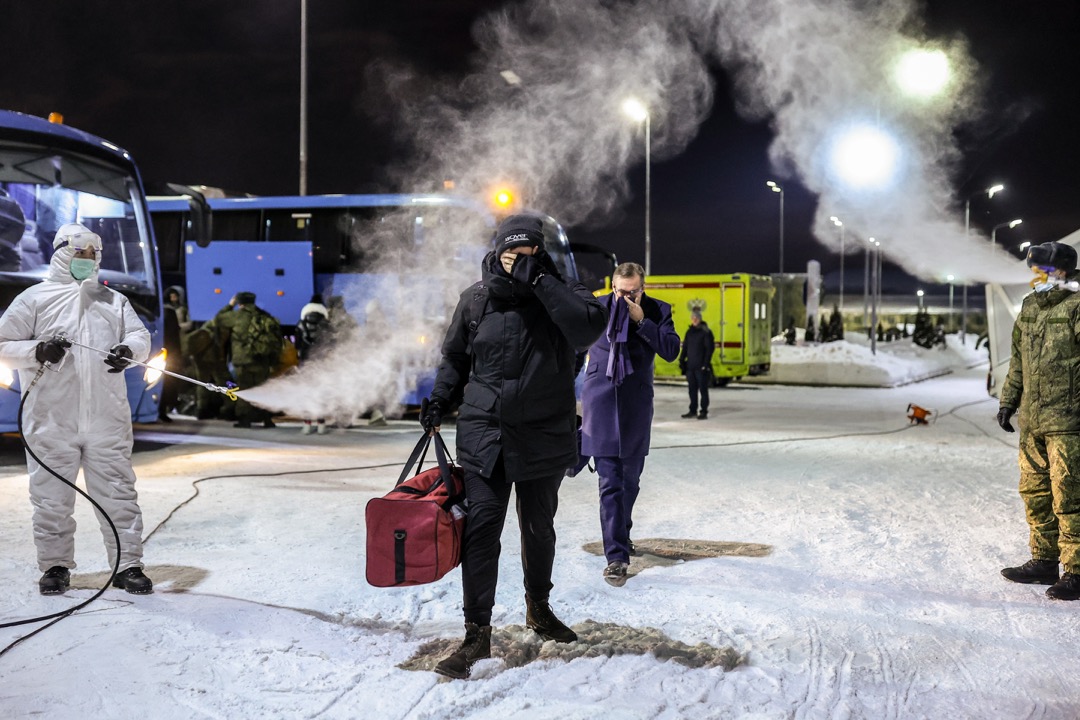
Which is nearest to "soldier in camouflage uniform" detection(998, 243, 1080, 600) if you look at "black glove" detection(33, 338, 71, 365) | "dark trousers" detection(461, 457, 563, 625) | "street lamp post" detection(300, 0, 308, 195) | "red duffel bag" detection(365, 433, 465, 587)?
"dark trousers" detection(461, 457, 563, 625)

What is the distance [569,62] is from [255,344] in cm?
765

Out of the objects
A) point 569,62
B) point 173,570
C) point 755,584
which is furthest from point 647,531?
point 569,62

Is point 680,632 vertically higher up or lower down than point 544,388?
lower down

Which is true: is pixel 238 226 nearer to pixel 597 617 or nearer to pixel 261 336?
pixel 261 336

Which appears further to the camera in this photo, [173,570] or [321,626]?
[173,570]

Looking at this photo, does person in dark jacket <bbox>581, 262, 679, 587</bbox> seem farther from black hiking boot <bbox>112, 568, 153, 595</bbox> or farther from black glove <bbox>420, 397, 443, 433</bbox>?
black hiking boot <bbox>112, 568, 153, 595</bbox>

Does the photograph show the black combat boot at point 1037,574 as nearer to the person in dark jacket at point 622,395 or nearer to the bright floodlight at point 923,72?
the person in dark jacket at point 622,395

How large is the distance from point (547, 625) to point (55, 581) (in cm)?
267

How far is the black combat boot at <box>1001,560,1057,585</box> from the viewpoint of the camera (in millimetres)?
5434

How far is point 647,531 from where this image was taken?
6.83 metres

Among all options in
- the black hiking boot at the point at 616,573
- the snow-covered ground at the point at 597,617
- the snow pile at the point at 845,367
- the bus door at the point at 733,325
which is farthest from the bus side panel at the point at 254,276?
the snow pile at the point at 845,367

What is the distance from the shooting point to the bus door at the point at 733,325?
24.1 m

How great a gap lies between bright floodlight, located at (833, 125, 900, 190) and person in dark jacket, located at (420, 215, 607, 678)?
1435cm

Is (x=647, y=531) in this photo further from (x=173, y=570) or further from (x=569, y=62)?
(x=569, y=62)
